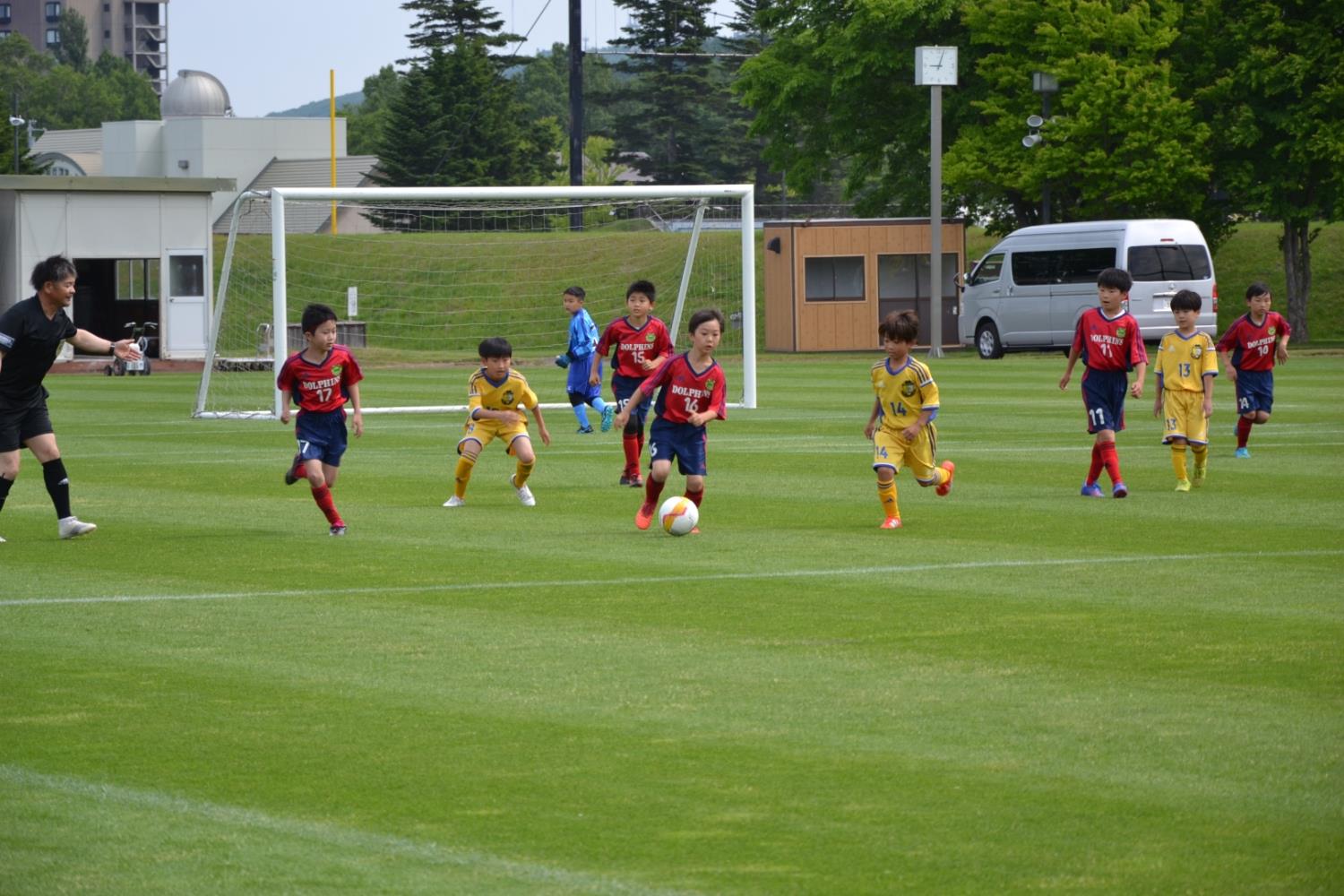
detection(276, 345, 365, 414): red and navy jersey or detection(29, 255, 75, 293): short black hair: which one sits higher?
detection(29, 255, 75, 293): short black hair

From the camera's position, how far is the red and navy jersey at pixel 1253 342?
18.8 metres

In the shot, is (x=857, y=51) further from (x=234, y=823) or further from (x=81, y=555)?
(x=234, y=823)

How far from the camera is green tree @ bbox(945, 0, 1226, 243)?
48375 millimetres

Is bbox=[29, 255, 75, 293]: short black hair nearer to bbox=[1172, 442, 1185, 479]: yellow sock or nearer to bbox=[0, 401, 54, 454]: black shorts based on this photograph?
bbox=[0, 401, 54, 454]: black shorts

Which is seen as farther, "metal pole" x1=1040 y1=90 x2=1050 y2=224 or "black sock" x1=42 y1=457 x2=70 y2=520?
"metal pole" x1=1040 y1=90 x2=1050 y2=224

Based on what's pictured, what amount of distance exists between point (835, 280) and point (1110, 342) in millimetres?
36380

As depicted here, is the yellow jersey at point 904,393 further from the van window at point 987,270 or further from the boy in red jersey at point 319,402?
the van window at point 987,270

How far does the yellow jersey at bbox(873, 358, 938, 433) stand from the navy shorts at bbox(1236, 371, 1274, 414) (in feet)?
20.6

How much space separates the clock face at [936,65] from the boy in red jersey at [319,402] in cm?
3528

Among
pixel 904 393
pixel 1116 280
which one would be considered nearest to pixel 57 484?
pixel 904 393

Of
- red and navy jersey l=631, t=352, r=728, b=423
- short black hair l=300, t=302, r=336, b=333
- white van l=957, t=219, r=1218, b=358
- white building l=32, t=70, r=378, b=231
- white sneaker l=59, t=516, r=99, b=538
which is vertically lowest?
white sneaker l=59, t=516, r=99, b=538

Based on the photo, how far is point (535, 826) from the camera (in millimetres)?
5801

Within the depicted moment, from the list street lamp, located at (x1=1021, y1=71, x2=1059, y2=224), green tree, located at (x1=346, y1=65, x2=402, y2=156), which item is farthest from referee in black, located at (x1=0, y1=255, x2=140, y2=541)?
green tree, located at (x1=346, y1=65, x2=402, y2=156)

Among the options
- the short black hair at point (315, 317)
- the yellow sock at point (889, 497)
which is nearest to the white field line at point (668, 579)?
the yellow sock at point (889, 497)
